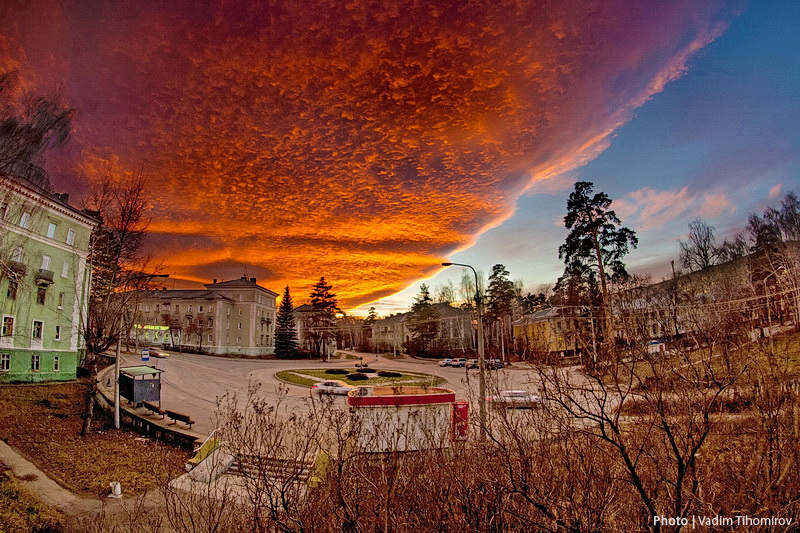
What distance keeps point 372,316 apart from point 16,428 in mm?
86262

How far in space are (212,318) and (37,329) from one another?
40487 millimetres

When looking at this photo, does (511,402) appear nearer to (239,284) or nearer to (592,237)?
(592,237)

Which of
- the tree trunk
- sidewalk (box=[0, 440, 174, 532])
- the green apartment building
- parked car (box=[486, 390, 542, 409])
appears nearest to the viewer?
parked car (box=[486, 390, 542, 409])

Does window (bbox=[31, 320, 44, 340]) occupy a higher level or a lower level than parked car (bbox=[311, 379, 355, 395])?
higher

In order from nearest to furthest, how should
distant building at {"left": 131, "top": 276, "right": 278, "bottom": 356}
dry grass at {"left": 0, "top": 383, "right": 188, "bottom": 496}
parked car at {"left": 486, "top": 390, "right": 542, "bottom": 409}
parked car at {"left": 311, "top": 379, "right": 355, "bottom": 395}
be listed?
parked car at {"left": 486, "top": 390, "right": 542, "bottom": 409}, dry grass at {"left": 0, "top": 383, "right": 188, "bottom": 496}, parked car at {"left": 311, "top": 379, "right": 355, "bottom": 395}, distant building at {"left": 131, "top": 276, "right": 278, "bottom": 356}

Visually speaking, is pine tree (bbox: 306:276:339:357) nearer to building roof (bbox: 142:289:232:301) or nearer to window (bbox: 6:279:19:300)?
building roof (bbox: 142:289:232:301)

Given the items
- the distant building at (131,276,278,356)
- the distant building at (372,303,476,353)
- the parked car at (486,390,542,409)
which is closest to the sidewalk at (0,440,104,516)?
the parked car at (486,390,542,409)

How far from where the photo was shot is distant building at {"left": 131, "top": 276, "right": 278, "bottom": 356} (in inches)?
2584

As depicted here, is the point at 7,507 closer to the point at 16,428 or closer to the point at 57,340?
the point at 16,428

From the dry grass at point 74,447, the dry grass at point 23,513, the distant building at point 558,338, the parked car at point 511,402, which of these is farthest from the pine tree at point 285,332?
the parked car at point 511,402

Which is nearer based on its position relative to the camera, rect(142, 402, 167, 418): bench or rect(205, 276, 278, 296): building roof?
rect(142, 402, 167, 418): bench

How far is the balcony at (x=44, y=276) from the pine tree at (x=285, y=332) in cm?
4183

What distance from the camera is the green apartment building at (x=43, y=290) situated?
2433 cm

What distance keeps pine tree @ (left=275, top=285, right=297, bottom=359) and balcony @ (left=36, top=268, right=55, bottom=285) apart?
4183 centimetres
